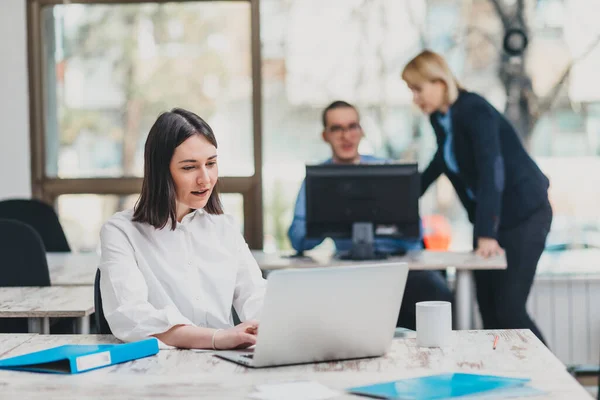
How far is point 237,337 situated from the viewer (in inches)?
82.4

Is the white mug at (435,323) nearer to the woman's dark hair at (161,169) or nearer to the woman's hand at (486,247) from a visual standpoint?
the woman's dark hair at (161,169)

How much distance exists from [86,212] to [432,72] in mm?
2251

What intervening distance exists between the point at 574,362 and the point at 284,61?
2.33 m

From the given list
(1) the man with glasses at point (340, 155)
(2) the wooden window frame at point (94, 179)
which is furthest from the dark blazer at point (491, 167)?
(2) the wooden window frame at point (94, 179)

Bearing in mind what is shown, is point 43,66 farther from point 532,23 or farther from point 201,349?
point 201,349

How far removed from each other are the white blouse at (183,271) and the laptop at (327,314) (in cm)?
39

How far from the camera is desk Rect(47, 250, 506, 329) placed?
402 cm

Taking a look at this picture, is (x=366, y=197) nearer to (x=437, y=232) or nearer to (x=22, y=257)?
(x=437, y=232)

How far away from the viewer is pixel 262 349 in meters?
1.86

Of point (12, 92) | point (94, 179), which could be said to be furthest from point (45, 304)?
point (12, 92)

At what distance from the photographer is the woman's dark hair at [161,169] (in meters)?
2.39

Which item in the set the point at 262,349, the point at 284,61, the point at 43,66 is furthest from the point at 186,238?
the point at 43,66

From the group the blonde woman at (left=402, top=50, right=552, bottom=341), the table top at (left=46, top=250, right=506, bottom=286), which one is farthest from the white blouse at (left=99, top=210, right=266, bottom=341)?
the blonde woman at (left=402, top=50, right=552, bottom=341)

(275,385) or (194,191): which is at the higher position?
(194,191)
